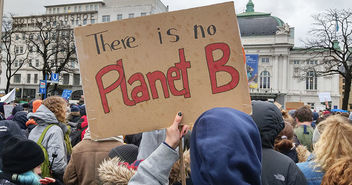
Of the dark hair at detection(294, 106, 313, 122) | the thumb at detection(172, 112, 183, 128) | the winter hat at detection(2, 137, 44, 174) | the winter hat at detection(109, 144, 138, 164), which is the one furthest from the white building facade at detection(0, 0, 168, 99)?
the thumb at detection(172, 112, 183, 128)

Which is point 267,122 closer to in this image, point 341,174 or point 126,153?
point 341,174

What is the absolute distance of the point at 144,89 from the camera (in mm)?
2227

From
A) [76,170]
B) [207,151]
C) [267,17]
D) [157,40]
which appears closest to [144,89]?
[157,40]

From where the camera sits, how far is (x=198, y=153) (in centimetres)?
130

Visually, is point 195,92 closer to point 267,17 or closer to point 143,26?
point 143,26

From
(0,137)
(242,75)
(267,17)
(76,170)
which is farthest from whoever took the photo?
(267,17)

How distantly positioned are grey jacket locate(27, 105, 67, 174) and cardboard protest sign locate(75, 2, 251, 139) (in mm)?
1910

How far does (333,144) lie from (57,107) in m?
3.37

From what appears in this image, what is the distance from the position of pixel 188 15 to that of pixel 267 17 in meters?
66.8

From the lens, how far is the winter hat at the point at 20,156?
2.47 m

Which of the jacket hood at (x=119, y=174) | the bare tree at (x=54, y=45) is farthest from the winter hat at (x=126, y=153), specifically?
the bare tree at (x=54, y=45)

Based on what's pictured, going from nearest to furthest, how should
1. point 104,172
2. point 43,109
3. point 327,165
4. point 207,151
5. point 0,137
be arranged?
1. point 207,151
2. point 104,172
3. point 327,165
4. point 0,137
5. point 43,109

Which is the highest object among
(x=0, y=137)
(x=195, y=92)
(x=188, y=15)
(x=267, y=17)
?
(x=267, y=17)

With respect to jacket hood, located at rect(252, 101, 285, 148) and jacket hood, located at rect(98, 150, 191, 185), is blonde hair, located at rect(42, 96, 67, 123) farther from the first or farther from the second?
jacket hood, located at rect(252, 101, 285, 148)
